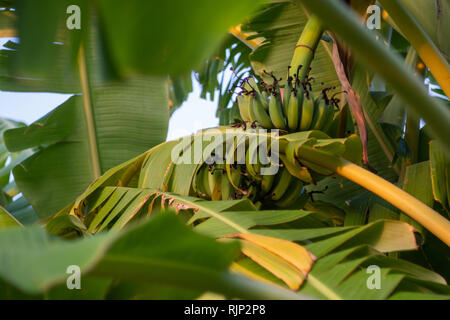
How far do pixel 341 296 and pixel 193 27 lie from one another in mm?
433

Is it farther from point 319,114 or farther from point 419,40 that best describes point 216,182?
point 419,40

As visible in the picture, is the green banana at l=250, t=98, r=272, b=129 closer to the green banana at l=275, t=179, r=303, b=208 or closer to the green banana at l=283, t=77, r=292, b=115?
the green banana at l=283, t=77, r=292, b=115

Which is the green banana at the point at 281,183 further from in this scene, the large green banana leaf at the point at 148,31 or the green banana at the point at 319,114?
the large green banana leaf at the point at 148,31

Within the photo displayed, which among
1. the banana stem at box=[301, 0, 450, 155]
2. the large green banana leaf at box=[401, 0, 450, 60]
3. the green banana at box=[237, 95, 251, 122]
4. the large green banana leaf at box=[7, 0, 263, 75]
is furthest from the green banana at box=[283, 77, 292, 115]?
the large green banana leaf at box=[7, 0, 263, 75]

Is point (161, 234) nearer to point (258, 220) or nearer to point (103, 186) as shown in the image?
point (258, 220)

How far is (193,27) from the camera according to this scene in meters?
0.25

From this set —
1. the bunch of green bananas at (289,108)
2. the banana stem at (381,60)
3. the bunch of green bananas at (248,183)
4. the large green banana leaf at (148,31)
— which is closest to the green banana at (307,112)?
the bunch of green bananas at (289,108)

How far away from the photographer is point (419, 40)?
678mm

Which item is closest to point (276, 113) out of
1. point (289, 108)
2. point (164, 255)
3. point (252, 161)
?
point (289, 108)

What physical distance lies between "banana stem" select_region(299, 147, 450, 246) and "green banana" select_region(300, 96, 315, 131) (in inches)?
7.3

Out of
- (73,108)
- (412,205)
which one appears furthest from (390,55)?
(73,108)

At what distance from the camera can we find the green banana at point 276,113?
1.03 metres
